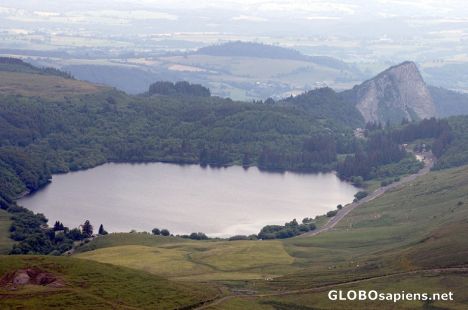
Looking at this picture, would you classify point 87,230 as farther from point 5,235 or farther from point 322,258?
point 322,258

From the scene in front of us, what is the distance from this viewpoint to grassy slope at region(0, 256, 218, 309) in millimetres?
121312

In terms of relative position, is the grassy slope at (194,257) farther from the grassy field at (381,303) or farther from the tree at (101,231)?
the grassy field at (381,303)

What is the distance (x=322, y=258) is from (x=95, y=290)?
49396mm

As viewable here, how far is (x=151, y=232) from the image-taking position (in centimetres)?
19650

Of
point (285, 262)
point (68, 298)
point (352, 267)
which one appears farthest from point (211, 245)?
point (68, 298)

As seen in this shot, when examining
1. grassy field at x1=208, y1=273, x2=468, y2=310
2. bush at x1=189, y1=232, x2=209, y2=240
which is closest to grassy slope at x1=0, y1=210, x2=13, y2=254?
bush at x1=189, y1=232, x2=209, y2=240

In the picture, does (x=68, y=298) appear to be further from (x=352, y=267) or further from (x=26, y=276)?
(x=352, y=267)

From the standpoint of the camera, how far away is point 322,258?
552ft

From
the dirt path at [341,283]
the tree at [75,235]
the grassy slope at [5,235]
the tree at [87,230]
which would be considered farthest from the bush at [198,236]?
the dirt path at [341,283]

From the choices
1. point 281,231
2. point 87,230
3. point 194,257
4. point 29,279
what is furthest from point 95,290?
point 281,231

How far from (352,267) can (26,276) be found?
149ft

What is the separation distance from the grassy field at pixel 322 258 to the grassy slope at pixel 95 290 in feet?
20.9

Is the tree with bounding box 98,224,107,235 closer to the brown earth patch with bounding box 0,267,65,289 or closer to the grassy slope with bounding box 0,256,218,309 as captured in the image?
the grassy slope with bounding box 0,256,218,309

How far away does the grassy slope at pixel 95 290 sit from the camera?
398 feet
